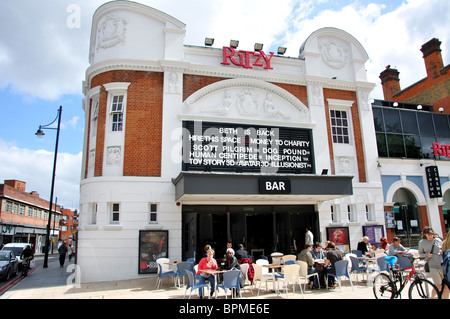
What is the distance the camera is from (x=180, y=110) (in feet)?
48.7

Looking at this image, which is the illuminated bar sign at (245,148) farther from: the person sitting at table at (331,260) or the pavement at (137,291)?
the person sitting at table at (331,260)

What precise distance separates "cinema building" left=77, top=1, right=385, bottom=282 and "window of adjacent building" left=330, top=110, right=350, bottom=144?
66mm

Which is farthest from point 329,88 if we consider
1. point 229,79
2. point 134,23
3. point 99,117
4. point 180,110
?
point 99,117

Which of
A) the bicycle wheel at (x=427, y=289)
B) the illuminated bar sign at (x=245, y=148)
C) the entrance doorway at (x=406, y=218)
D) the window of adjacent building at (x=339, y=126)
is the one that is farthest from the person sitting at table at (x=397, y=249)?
the entrance doorway at (x=406, y=218)

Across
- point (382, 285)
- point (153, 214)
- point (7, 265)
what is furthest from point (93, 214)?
point (382, 285)

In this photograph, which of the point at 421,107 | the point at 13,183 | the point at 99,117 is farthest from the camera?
the point at 13,183

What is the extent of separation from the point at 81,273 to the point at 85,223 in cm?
200

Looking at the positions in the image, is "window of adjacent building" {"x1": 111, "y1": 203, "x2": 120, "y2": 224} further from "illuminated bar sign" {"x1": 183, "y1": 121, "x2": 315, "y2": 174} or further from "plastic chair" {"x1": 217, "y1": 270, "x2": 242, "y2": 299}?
"plastic chair" {"x1": 217, "y1": 270, "x2": 242, "y2": 299}

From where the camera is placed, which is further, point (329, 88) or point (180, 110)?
point (329, 88)

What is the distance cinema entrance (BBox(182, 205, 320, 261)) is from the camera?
14.1m

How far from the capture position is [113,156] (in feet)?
46.4

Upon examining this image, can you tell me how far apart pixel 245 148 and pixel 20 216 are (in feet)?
120

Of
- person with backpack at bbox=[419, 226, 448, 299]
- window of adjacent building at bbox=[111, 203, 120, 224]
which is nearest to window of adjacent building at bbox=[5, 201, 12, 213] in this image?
window of adjacent building at bbox=[111, 203, 120, 224]
